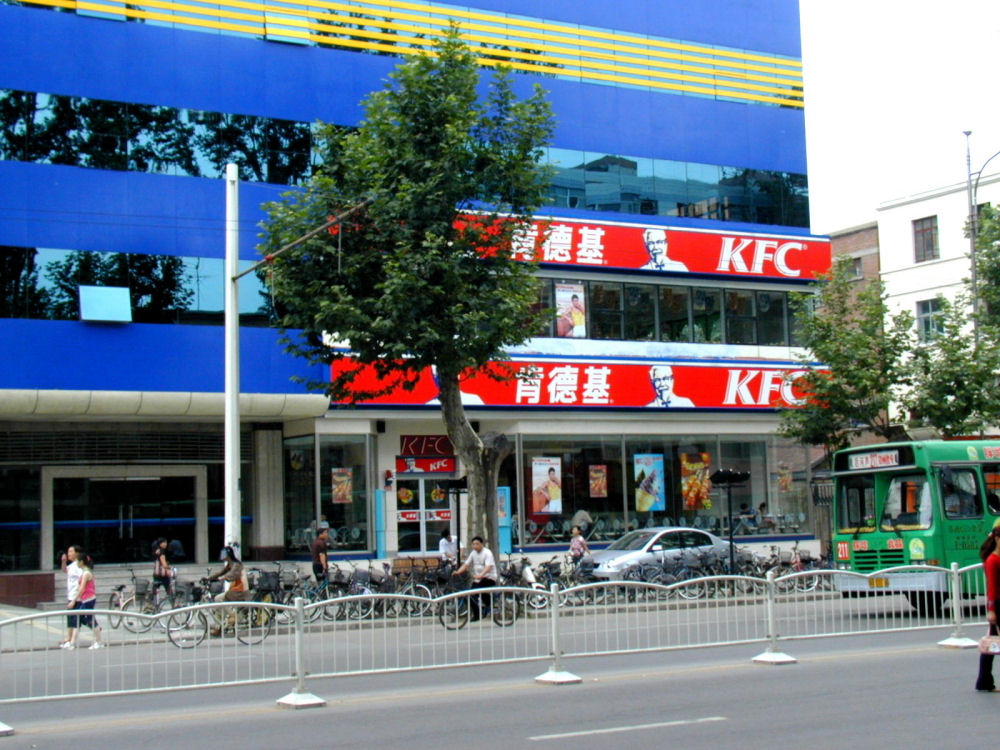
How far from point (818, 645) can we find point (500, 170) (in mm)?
11279

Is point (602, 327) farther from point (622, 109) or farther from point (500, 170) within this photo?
point (500, 170)

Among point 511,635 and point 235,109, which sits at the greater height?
point 235,109

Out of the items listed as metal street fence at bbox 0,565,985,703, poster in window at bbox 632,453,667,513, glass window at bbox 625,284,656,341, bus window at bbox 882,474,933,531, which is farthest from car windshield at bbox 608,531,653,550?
metal street fence at bbox 0,565,985,703

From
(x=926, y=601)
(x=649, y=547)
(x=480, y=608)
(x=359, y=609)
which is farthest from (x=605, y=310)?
(x=359, y=609)

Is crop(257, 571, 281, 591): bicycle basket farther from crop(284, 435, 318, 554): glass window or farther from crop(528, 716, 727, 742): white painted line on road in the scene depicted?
crop(528, 716, 727, 742): white painted line on road

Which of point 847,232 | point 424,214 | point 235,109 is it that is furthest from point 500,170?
point 847,232

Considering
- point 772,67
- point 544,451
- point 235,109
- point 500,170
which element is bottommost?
→ point 544,451

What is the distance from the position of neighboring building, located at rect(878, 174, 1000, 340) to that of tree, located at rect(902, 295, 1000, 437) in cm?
1993

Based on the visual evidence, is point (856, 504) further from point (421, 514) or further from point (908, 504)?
point (421, 514)

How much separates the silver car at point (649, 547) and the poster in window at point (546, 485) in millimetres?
3764

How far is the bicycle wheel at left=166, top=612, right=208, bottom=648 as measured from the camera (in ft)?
40.9

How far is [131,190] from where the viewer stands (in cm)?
2684

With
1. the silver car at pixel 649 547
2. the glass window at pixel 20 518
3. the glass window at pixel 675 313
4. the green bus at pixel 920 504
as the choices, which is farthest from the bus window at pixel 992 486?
the glass window at pixel 20 518

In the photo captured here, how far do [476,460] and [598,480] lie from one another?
9.35 m
